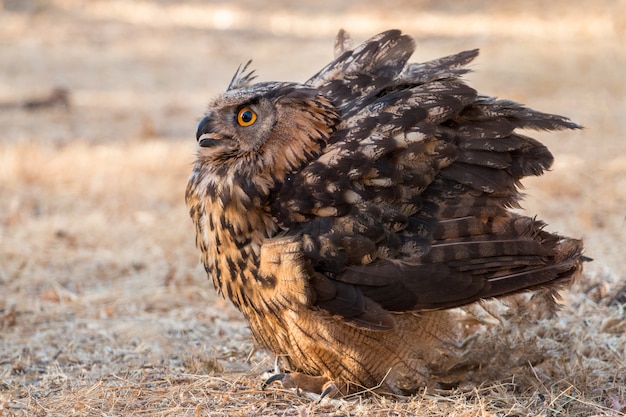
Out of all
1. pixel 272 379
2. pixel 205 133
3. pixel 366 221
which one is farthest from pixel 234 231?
pixel 272 379

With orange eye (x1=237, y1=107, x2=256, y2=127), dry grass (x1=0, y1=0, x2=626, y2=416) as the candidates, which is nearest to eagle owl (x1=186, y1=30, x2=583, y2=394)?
orange eye (x1=237, y1=107, x2=256, y2=127)

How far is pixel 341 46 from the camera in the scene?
4.53 m

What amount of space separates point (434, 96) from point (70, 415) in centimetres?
209

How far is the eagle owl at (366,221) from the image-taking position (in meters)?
3.52

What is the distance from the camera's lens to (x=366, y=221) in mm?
3535

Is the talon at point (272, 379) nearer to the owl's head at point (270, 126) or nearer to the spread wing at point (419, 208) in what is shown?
the spread wing at point (419, 208)

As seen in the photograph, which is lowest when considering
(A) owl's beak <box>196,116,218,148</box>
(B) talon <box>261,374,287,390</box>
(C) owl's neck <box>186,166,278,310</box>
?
(B) talon <box>261,374,287,390</box>

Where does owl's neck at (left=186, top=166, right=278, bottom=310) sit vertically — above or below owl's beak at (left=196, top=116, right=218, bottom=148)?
below

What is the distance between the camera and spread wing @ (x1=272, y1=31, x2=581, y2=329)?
352 centimetres

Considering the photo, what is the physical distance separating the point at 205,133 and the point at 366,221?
0.83 metres

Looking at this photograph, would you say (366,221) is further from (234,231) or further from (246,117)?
(246,117)

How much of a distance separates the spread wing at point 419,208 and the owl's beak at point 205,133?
43 cm

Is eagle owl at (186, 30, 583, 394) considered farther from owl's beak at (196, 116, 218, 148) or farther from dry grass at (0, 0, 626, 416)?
dry grass at (0, 0, 626, 416)

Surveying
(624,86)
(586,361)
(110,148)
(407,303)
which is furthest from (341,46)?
(624,86)
